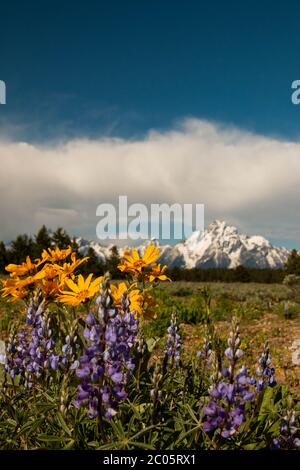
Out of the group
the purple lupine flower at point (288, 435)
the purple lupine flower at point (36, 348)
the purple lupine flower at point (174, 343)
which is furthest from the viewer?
the purple lupine flower at point (174, 343)

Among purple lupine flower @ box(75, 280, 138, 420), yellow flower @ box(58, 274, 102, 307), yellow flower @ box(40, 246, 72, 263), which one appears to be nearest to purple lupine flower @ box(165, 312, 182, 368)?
yellow flower @ box(58, 274, 102, 307)

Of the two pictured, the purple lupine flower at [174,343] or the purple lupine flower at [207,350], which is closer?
the purple lupine flower at [207,350]

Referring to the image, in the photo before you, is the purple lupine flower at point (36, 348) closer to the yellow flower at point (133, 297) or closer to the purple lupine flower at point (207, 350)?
the yellow flower at point (133, 297)

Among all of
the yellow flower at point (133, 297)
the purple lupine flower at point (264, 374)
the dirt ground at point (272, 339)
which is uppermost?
the yellow flower at point (133, 297)

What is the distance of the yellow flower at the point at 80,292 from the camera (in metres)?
3.11

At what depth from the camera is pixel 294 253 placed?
53.1m

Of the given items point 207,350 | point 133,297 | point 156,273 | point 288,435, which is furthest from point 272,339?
point 288,435

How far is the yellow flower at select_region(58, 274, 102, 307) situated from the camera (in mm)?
3107

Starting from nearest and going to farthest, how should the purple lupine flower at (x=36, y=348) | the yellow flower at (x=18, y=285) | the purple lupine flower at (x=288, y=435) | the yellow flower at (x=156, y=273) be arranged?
1. the purple lupine flower at (x=288, y=435)
2. the purple lupine flower at (x=36, y=348)
3. the yellow flower at (x=18, y=285)
4. the yellow flower at (x=156, y=273)

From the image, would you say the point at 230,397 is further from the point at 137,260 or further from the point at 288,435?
the point at 137,260

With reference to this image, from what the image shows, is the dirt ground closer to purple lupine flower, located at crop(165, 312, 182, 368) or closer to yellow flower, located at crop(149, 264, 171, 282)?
purple lupine flower, located at crop(165, 312, 182, 368)

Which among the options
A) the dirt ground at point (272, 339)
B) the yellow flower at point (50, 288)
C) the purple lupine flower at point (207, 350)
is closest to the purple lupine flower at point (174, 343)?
the purple lupine flower at point (207, 350)

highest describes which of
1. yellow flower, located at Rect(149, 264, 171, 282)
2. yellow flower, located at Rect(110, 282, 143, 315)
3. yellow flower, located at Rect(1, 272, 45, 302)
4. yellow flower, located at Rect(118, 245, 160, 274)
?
yellow flower, located at Rect(118, 245, 160, 274)
